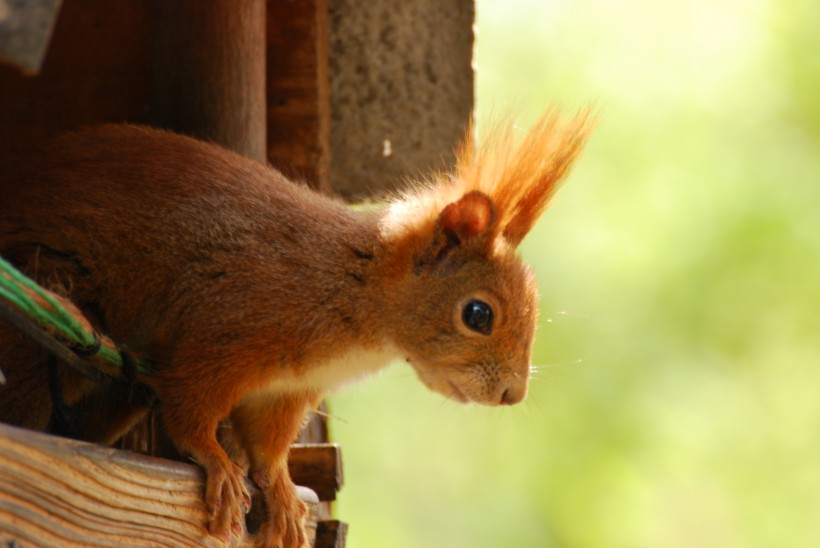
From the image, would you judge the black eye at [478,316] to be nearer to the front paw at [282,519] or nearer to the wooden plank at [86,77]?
the front paw at [282,519]

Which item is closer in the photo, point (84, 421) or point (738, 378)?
point (84, 421)

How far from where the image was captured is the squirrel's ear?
3.19m

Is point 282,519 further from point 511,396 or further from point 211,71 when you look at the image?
point 211,71

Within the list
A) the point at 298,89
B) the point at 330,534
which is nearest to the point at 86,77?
the point at 298,89

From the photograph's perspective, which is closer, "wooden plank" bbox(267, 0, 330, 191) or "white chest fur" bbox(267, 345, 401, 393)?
"white chest fur" bbox(267, 345, 401, 393)

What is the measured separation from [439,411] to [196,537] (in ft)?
21.1

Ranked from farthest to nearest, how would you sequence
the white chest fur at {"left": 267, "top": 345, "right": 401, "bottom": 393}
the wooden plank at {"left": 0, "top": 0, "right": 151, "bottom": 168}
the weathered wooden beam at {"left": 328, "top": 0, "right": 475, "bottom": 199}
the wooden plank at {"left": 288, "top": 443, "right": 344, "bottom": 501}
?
the weathered wooden beam at {"left": 328, "top": 0, "right": 475, "bottom": 199} → the wooden plank at {"left": 0, "top": 0, "right": 151, "bottom": 168} → the wooden plank at {"left": 288, "top": 443, "right": 344, "bottom": 501} → the white chest fur at {"left": 267, "top": 345, "right": 401, "bottom": 393}

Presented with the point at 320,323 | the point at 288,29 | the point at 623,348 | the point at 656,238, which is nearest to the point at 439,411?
the point at 623,348

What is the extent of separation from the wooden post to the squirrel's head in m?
Answer: 0.56

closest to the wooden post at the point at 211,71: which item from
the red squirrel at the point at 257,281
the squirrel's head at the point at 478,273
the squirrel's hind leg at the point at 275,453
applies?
the red squirrel at the point at 257,281

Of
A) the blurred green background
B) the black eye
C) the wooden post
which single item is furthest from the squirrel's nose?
the blurred green background

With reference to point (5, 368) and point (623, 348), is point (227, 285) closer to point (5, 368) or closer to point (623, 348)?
point (5, 368)

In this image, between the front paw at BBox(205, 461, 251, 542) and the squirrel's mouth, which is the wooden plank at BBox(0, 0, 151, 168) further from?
the front paw at BBox(205, 461, 251, 542)

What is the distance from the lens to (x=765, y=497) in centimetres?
847
